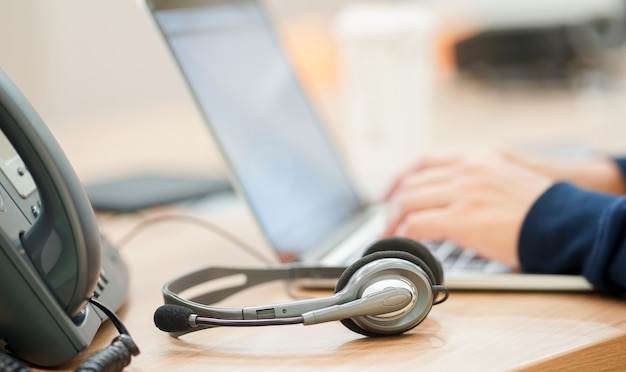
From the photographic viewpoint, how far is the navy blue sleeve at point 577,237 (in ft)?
2.15

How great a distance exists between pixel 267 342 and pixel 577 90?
166 cm

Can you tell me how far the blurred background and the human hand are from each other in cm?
23

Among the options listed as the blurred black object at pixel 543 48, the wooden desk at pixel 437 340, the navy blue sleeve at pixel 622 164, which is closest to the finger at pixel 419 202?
the wooden desk at pixel 437 340

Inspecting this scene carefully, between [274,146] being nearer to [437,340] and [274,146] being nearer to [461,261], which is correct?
[461,261]

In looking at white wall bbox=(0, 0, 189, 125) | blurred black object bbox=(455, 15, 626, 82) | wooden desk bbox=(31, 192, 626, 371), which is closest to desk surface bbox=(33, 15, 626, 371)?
wooden desk bbox=(31, 192, 626, 371)

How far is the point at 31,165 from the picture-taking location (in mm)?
500

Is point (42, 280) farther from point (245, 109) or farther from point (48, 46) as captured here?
point (48, 46)

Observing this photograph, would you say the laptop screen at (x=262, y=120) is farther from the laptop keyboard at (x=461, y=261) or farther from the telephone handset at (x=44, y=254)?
the telephone handset at (x=44, y=254)

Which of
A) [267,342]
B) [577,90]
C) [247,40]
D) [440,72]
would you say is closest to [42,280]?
[267,342]

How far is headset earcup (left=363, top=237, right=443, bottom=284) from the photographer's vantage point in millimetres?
613

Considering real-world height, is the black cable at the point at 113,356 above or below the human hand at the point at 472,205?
below

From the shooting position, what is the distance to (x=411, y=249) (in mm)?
613

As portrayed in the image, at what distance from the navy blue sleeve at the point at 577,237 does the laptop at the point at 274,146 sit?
0.07ft

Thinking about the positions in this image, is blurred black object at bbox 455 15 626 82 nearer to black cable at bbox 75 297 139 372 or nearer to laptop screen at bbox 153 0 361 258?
laptop screen at bbox 153 0 361 258
